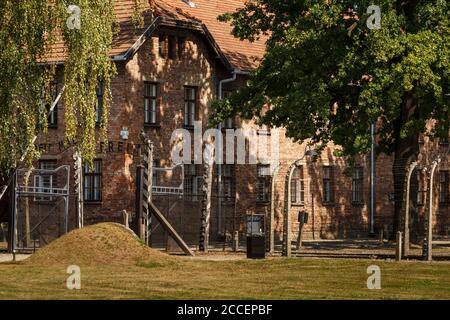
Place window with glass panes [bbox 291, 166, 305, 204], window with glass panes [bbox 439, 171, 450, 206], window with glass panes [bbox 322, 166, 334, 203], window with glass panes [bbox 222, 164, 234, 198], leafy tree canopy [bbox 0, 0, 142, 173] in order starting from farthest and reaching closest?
1. window with glass panes [bbox 439, 171, 450, 206]
2. window with glass panes [bbox 322, 166, 334, 203]
3. window with glass panes [bbox 291, 166, 305, 204]
4. window with glass panes [bbox 222, 164, 234, 198]
5. leafy tree canopy [bbox 0, 0, 142, 173]

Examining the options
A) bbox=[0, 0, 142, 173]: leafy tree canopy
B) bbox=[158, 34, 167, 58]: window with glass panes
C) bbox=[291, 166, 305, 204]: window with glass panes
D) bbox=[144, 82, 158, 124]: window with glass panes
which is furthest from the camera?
bbox=[291, 166, 305, 204]: window with glass panes

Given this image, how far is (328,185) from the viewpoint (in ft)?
202

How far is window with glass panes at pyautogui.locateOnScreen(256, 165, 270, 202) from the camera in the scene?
5716 cm

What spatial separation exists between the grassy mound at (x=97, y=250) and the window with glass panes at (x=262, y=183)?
24033mm

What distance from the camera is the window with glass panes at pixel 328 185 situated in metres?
61.2

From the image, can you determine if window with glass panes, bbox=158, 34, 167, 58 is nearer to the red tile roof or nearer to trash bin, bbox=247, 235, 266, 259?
the red tile roof

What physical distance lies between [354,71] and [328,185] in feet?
64.8

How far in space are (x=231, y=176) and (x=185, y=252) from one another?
1780 centimetres

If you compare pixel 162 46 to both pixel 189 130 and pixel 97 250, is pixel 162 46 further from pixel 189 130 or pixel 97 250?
pixel 97 250

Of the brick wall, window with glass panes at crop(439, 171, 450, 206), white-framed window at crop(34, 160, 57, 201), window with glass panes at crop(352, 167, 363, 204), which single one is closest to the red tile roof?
the brick wall

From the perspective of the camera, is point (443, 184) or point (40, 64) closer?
point (40, 64)

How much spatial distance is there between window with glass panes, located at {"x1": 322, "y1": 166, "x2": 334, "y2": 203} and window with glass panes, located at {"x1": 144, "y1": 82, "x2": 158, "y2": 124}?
12045 millimetres

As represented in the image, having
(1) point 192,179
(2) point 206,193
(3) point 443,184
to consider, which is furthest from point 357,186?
(2) point 206,193

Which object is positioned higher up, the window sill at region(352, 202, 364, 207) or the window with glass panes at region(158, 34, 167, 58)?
the window with glass panes at region(158, 34, 167, 58)
